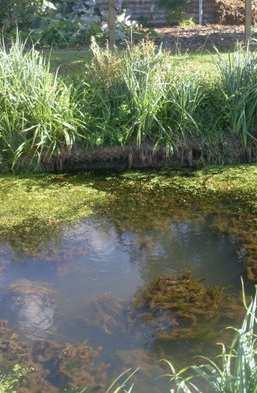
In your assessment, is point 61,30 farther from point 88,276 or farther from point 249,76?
point 88,276

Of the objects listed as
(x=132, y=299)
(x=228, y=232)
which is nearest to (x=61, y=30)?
(x=228, y=232)

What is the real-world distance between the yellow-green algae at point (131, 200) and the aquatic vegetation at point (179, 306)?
27.7 inches

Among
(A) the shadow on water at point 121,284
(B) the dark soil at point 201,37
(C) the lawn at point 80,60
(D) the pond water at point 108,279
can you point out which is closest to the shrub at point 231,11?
(B) the dark soil at point 201,37

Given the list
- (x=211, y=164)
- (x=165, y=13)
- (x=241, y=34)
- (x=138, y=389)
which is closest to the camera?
(x=138, y=389)

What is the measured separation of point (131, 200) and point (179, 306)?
2.08m

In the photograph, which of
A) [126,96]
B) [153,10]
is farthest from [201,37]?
[126,96]

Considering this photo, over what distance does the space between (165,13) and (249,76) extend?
7.05 metres

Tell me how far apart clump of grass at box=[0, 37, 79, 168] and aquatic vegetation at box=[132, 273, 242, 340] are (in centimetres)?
276

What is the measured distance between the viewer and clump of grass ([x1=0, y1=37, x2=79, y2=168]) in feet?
23.6

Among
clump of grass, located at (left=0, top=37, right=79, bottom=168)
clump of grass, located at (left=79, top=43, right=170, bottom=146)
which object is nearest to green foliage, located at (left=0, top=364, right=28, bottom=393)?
clump of grass, located at (left=0, top=37, right=79, bottom=168)

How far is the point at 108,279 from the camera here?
5.05m

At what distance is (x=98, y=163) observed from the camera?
752cm

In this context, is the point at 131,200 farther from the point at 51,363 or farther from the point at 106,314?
the point at 51,363

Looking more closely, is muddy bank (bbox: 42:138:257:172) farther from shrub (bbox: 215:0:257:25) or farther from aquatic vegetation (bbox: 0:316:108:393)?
shrub (bbox: 215:0:257:25)
